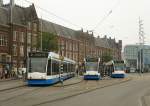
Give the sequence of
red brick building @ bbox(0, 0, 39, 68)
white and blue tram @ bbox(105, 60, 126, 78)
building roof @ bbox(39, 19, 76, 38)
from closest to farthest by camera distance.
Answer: white and blue tram @ bbox(105, 60, 126, 78) < red brick building @ bbox(0, 0, 39, 68) < building roof @ bbox(39, 19, 76, 38)

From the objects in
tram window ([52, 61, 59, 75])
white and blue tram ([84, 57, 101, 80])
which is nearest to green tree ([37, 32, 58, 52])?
white and blue tram ([84, 57, 101, 80])

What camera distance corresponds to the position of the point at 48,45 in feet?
211

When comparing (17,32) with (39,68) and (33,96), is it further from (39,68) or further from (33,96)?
(33,96)

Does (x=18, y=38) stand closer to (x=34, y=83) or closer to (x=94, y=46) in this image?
(x=34, y=83)

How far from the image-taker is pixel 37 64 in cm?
3203

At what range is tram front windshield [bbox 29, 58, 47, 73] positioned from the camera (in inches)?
1253

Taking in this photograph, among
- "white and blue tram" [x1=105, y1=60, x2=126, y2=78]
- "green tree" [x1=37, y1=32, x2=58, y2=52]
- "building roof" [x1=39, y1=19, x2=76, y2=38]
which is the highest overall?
"building roof" [x1=39, y1=19, x2=76, y2=38]

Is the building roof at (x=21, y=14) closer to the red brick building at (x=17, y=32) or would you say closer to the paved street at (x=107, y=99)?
the red brick building at (x=17, y=32)

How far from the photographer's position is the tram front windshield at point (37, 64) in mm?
31828

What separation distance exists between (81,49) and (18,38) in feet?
138

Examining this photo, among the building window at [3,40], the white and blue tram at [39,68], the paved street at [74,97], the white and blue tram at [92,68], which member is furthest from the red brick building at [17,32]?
the paved street at [74,97]

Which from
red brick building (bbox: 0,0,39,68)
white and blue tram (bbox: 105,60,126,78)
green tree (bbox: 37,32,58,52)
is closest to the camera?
white and blue tram (bbox: 105,60,126,78)

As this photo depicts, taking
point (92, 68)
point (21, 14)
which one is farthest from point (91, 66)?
point (21, 14)

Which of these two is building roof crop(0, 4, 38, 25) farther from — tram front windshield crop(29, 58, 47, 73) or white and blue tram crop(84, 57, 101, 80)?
tram front windshield crop(29, 58, 47, 73)
